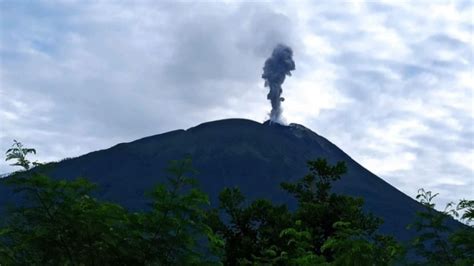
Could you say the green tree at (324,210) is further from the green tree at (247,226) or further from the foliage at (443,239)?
the foliage at (443,239)

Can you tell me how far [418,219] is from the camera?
36.5ft

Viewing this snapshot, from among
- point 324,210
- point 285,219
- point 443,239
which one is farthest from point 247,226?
point 443,239

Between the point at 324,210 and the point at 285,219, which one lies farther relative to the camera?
the point at 324,210

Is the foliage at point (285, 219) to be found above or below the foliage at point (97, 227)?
above

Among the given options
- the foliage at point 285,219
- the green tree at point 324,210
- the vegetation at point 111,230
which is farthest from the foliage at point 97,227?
the foliage at point 285,219

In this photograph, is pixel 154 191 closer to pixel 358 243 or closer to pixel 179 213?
pixel 179 213

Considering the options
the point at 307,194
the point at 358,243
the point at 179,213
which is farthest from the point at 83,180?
the point at 307,194

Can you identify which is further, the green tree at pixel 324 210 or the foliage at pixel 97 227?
the green tree at pixel 324 210

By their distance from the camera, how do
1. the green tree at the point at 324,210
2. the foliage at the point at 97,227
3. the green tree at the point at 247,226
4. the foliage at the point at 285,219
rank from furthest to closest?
the green tree at the point at 247,226 → the foliage at the point at 285,219 → the green tree at the point at 324,210 → the foliage at the point at 97,227

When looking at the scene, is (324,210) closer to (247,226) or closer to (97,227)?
(247,226)

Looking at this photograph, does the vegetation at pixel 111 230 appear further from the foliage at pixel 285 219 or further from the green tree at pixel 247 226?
the green tree at pixel 247 226

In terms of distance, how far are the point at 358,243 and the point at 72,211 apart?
357 cm

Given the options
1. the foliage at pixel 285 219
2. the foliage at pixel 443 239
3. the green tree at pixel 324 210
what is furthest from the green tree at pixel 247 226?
the foliage at pixel 443 239

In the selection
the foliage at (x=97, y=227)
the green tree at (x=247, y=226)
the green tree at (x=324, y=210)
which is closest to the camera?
the foliage at (x=97, y=227)
